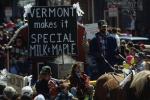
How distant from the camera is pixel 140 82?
939cm

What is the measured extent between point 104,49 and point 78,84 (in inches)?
92.9

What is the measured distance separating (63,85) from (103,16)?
15.9 m

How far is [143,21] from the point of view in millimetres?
26281

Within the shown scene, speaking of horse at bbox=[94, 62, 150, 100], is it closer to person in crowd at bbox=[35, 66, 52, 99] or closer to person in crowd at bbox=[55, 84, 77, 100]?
person in crowd at bbox=[55, 84, 77, 100]

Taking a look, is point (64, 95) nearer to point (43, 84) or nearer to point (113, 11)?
point (43, 84)

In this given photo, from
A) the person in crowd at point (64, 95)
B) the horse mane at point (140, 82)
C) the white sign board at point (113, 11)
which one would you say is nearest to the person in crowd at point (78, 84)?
the person in crowd at point (64, 95)

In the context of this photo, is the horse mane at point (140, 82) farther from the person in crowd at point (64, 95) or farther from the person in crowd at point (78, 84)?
the person in crowd at point (78, 84)

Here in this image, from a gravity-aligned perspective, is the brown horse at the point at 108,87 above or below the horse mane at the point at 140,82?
below

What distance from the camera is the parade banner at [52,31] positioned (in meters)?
14.6

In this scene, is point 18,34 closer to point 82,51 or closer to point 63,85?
point 82,51

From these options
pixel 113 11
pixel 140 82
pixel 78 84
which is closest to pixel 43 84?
pixel 78 84

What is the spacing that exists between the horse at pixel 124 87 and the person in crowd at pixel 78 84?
3.07ft

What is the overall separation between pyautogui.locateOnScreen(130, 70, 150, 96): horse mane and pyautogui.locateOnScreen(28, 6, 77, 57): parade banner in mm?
5124

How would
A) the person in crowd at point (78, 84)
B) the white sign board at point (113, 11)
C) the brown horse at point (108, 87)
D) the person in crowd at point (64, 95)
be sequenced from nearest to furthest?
the brown horse at point (108, 87) < the person in crowd at point (64, 95) < the person in crowd at point (78, 84) < the white sign board at point (113, 11)
